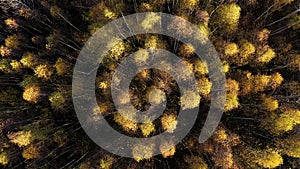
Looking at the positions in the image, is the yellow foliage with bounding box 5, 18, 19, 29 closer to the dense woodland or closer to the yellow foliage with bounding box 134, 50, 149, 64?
the dense woodland

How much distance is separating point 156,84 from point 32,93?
522 inches

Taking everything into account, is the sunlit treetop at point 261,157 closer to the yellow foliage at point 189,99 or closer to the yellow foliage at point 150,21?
the yellow foliage at point 189,99

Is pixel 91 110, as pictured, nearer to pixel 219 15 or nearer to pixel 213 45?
pixel 213 45

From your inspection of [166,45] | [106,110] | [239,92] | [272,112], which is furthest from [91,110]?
[272,112]

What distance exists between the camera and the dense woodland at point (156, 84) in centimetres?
3219

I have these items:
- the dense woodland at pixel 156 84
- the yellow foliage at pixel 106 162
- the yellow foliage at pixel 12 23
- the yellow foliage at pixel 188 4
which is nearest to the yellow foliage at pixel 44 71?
the dense woodland at pixel 156 84

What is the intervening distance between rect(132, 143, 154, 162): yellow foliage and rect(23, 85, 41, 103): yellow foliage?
11.8 m

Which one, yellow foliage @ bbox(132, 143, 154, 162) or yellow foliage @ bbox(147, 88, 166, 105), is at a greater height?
yellow foliage @ bbox(147, 88, 166, 105)

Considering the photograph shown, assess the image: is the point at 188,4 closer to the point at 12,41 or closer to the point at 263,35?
the point at 263,35

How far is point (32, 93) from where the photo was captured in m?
34.6

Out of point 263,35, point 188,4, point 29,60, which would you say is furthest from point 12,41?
point 263,35

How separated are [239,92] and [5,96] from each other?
2589 cm

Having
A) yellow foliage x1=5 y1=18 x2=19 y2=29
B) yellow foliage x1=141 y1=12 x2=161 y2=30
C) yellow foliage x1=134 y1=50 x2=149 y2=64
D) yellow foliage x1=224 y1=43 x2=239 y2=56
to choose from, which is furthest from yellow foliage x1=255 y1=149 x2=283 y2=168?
yellow foliage x1=5 y1=18 x2=19 y2=29

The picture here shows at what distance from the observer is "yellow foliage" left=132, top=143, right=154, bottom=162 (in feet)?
106
